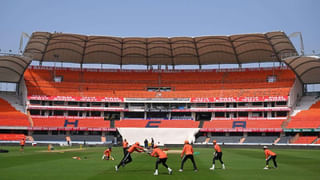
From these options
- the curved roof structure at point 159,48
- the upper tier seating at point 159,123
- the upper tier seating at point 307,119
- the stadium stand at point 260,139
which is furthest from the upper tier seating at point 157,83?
the stadium stand at point 260,139

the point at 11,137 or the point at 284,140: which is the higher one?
the point at 11,137

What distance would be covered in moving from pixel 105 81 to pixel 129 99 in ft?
36.8

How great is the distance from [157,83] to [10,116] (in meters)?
36.2

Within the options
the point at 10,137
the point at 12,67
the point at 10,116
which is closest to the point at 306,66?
the point at 10,137

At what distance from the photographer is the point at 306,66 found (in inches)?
2928

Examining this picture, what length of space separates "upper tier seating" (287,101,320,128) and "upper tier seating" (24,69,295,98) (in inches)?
278

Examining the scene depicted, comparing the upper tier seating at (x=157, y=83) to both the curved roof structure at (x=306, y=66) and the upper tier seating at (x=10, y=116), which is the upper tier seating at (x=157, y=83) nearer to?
the curved roof structure at (x=306, y=66)

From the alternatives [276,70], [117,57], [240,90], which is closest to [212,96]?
[240,90]

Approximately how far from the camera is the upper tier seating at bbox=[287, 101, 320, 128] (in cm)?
6875

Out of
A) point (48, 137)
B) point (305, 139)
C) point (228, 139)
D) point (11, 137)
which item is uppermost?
point (305, 139)

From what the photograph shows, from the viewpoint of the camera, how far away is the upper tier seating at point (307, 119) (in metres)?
68.8

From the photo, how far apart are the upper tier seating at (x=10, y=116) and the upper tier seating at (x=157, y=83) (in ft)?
21.6

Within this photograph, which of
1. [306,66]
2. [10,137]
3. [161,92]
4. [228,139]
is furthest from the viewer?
[161,92]

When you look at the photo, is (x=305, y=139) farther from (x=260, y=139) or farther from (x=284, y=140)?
(x=260, y=139)
